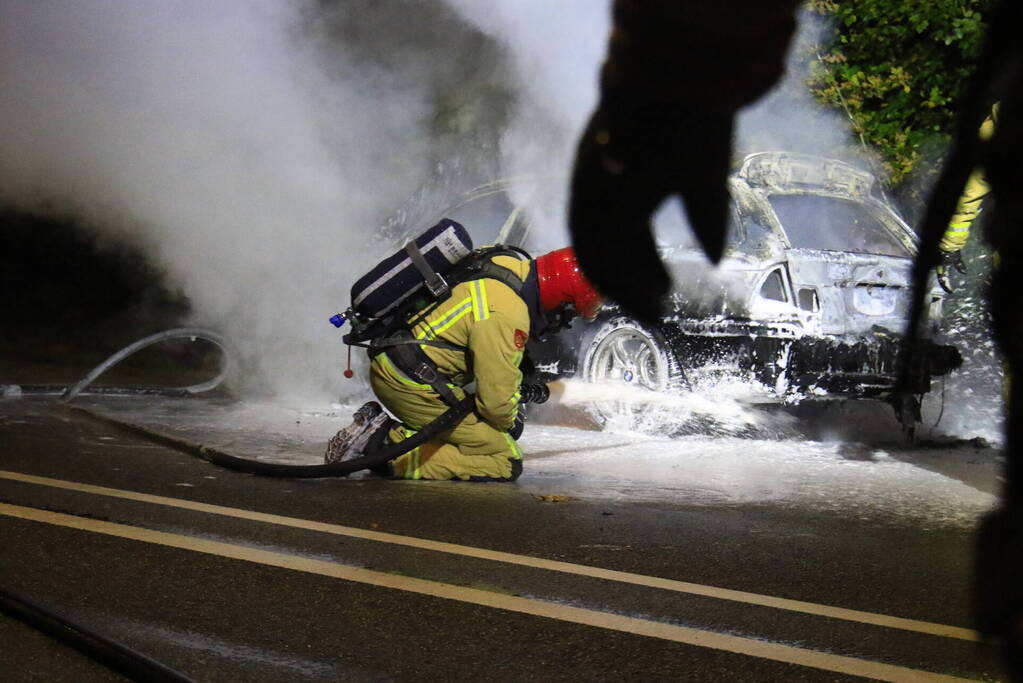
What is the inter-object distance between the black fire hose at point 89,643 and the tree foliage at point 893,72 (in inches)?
300

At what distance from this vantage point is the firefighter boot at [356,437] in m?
5.67

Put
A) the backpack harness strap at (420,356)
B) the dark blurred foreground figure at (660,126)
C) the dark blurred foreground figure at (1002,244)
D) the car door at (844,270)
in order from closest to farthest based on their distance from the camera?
the dark blurred foreground figure at (1002,244) → the dark blurred foreground figure at (660,126) → the backpack harness strap at (420,356) → the car door at (844,270)

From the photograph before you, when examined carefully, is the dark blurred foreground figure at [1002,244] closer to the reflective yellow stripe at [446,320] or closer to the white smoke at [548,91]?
the reflective yellow stripe at [446,320]

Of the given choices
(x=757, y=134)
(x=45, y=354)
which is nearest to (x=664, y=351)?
(x=757, y=134)

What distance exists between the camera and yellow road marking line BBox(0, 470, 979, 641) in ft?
11.2

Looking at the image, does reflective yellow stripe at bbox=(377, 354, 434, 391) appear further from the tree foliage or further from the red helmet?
the tree foliage

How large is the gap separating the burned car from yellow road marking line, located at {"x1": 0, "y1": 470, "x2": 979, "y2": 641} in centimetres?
353

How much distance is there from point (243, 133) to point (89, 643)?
24.6 feet

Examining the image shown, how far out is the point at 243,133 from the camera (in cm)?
991

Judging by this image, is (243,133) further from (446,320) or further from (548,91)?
(446,320)

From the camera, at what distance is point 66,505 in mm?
4656

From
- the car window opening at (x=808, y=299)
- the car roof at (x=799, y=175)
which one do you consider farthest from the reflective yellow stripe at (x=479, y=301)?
the car roof at (x=799, y=175)

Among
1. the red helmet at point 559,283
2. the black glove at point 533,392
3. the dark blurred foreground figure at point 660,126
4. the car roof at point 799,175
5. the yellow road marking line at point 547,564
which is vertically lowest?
the yellow road marking line at point 547,564

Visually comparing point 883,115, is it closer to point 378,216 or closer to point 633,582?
point 378,216
